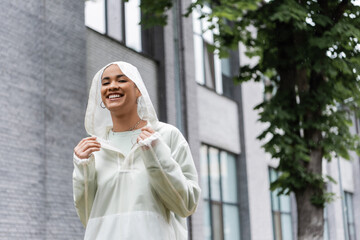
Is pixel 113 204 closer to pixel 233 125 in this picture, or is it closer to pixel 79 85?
pixel 79 85

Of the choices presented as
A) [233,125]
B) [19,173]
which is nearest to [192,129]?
[233,125]

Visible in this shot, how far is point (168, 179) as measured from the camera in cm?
294

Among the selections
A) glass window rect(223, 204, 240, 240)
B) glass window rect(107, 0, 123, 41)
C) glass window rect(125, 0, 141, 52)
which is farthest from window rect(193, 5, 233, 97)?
glass window rect(107, 0, 123, 41)

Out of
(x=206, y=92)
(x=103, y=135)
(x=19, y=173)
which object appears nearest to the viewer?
(x=103, y=135)

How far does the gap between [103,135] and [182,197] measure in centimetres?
60

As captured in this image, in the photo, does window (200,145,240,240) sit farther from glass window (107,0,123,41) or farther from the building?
glass window (107,0,123,41)

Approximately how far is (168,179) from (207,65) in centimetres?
1781

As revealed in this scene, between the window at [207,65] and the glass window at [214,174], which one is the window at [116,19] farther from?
the glass window at [214,174]

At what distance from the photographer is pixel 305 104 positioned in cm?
1205

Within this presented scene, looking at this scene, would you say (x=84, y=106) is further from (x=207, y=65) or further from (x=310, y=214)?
(x=207, y=65)

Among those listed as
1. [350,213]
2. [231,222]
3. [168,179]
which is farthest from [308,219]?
[350,213]

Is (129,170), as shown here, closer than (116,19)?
Yes

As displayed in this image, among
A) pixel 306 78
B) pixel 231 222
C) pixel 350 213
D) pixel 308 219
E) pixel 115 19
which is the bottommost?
pixel 308 219

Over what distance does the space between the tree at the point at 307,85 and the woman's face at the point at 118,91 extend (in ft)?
25.7
